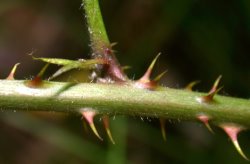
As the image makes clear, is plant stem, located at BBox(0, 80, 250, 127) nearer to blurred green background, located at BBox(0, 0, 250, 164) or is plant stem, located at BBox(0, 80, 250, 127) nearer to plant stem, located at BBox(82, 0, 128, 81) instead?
plant stem, located at BBox(82, 0, 128, 81)

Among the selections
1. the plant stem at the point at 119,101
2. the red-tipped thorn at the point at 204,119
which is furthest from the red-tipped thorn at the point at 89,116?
the red-tipped thorn at the point at 204,119

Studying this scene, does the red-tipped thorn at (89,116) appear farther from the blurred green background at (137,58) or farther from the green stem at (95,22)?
the blurred green background at (137,58)

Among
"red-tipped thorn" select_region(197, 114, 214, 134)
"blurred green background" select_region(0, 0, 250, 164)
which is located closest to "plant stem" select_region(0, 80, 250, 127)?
"red-tipped thorn" select_region(197, 114, 214, 134)

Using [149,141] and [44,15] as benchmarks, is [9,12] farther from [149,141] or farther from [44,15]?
[149,141]

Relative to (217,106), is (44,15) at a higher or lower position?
lower

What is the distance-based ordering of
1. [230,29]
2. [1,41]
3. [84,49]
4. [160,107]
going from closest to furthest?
[160,107]
[230,29]
[84,49]
[1,41]

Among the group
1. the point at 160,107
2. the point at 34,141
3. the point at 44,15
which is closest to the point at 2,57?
the point at 44,15

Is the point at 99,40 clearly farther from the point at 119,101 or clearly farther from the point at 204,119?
the point at 204,119
